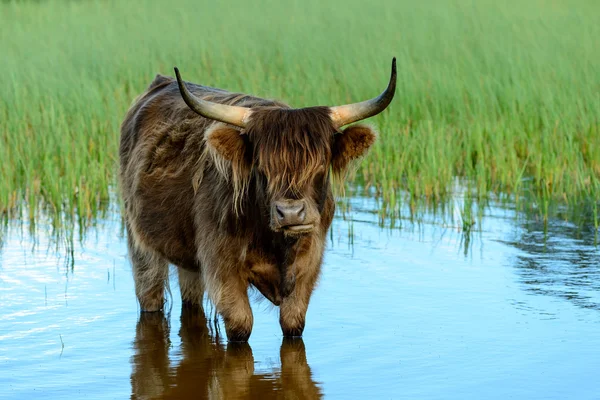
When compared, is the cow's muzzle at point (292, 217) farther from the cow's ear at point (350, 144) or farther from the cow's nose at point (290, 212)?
the cow's ear at point (350, 144)

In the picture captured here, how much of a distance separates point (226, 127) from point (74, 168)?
3.50m

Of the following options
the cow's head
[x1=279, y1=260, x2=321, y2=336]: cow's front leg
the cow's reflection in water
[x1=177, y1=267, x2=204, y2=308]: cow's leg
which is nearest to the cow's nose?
the cow's head

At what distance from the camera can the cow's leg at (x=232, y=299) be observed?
4.38 meters

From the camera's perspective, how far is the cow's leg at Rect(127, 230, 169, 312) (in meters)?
5.29

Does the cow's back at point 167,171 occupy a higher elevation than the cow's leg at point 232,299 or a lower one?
higher

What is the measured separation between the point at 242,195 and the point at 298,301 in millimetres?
549

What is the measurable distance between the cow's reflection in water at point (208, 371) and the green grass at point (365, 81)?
8.38ft

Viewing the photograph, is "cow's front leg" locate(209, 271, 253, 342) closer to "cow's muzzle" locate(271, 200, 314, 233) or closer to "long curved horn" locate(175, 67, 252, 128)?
"cow's muzzle" locate(271, 200, 314, 233)

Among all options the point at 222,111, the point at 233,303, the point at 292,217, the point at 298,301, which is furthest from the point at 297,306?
the point at 222,111

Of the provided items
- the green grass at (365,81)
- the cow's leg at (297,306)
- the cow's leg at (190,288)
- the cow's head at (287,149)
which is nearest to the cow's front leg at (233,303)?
the cow's leg at (297,306)

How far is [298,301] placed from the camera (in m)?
4.50

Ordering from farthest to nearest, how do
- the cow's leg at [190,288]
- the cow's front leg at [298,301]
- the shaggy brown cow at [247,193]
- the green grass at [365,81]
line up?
the green grass at [365,81] < the cow's leg at [190,288] < the cow's front leg at [298,301] < the shaggy brown cow at [247,193]

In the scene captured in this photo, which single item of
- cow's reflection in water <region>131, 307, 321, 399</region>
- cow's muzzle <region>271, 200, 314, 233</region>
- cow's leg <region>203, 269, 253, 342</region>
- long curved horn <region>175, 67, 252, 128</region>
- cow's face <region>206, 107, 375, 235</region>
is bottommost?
cow's reflection in water <region>131, 307, 321, 399</region>

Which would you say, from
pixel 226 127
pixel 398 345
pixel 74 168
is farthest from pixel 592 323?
pixel 74 168
